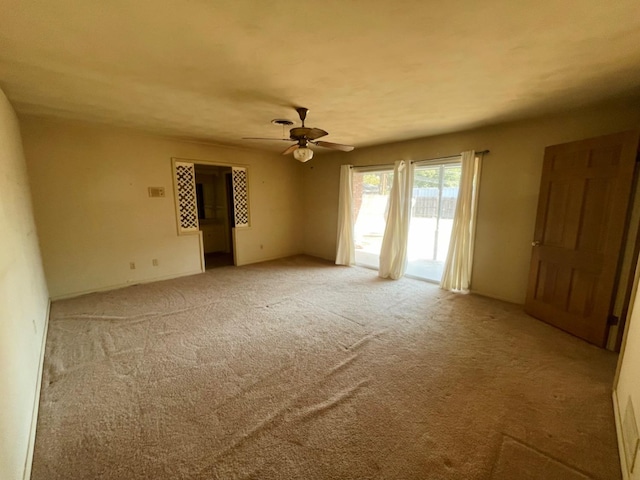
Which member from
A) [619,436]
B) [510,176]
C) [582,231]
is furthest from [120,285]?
[582,231]

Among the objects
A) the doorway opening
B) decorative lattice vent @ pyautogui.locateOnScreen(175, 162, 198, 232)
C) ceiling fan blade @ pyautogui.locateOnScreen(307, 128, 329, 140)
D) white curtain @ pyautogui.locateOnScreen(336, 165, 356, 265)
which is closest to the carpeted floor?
decorative lattice vent @ pyautogui.locateOnScreen(175, 162, 198, 232)

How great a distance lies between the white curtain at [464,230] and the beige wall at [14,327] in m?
4.32

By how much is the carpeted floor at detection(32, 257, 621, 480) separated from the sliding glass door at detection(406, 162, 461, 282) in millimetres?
1405

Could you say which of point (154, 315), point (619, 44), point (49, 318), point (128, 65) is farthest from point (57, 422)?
point (619, 44)

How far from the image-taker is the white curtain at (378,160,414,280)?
4.30 meters

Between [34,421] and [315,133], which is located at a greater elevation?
[315,133]

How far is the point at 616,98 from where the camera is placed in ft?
8.11

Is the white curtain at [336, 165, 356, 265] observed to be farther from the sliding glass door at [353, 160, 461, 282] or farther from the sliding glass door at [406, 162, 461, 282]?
the sliding glass door at [406, 162, 461, 282]

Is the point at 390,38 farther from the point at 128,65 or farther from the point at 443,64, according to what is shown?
the point at 128,65

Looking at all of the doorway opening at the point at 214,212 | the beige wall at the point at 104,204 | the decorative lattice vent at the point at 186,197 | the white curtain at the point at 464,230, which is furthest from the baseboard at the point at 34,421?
the white curtain at the point at 464,230

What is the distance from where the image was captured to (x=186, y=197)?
14.9 ft

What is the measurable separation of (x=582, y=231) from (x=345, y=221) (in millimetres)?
3422

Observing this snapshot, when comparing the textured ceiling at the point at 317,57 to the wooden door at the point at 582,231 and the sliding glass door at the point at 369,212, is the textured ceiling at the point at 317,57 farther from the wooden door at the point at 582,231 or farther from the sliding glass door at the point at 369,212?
the sliding glass door at the point at 369,212

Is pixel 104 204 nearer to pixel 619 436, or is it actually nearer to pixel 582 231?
pixel 619 436
